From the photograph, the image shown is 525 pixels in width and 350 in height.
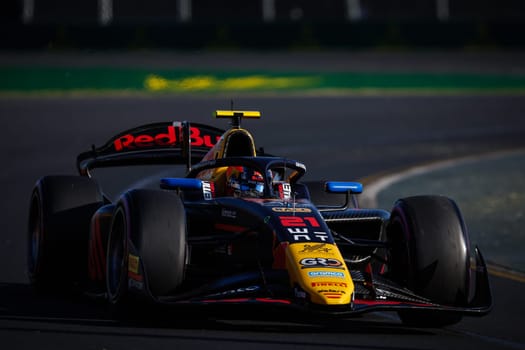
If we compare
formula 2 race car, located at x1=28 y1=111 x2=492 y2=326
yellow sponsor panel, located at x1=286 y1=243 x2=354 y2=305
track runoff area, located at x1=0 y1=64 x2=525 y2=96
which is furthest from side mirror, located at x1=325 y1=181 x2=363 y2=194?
track runoff area, located at x1=0 y1=64 x2=525 y2=96

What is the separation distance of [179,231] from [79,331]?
98cm

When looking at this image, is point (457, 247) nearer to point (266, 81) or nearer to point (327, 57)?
point (266, 81)

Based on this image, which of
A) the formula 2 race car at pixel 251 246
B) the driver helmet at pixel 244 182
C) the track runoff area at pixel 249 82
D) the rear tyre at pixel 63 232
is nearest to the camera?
the formula 2 race car at pixel 251 246

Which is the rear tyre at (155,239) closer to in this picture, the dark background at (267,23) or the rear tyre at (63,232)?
the rear tyre at (63,232)

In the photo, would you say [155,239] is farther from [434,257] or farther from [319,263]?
[434,257]

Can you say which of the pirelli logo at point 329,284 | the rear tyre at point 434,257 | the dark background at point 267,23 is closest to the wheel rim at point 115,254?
the pirelli logo at point 329,284

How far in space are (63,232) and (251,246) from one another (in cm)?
211

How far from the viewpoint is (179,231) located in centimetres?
921

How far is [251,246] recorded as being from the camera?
31.6ft

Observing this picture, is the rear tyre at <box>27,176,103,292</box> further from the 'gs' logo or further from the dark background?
the dark background

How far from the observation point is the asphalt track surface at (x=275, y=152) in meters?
8.85

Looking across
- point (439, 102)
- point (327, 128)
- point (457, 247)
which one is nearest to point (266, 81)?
point (439, 102)

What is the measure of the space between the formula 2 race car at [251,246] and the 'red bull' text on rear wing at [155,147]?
3.82 ft

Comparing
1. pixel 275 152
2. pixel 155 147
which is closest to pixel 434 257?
pixel 155 147
